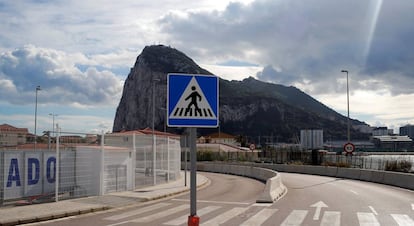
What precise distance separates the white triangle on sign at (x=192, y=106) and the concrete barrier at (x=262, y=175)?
15.0 meters

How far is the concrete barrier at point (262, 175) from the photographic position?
854 inches

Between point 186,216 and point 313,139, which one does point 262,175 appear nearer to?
point 186,216

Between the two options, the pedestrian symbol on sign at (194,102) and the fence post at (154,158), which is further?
the fence post at (154,158)

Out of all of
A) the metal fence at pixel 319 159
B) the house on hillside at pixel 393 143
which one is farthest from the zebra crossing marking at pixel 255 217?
the house on hillside at pixel 393 143

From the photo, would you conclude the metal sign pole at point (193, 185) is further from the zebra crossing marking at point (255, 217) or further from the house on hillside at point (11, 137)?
the house on hillside at point (11, 137)

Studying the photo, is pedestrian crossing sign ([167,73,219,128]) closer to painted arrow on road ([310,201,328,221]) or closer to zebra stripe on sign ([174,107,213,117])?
zebra stripe on sign ([174,107,213,117])

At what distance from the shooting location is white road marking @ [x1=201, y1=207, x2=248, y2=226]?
48.7 feet

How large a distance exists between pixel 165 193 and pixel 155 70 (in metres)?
159

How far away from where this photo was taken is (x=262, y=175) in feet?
130

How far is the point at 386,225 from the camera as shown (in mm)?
14156

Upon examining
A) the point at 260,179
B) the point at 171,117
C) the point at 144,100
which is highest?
the point at 144,100

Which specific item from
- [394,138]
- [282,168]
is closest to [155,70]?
[394,138]

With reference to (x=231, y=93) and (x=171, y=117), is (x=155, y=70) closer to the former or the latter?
(x=231, y=93)

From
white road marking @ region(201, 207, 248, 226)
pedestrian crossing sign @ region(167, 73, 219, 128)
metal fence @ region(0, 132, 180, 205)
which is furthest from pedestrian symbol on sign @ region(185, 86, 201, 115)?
metal fence @ region(0, 132, 180, 205)
